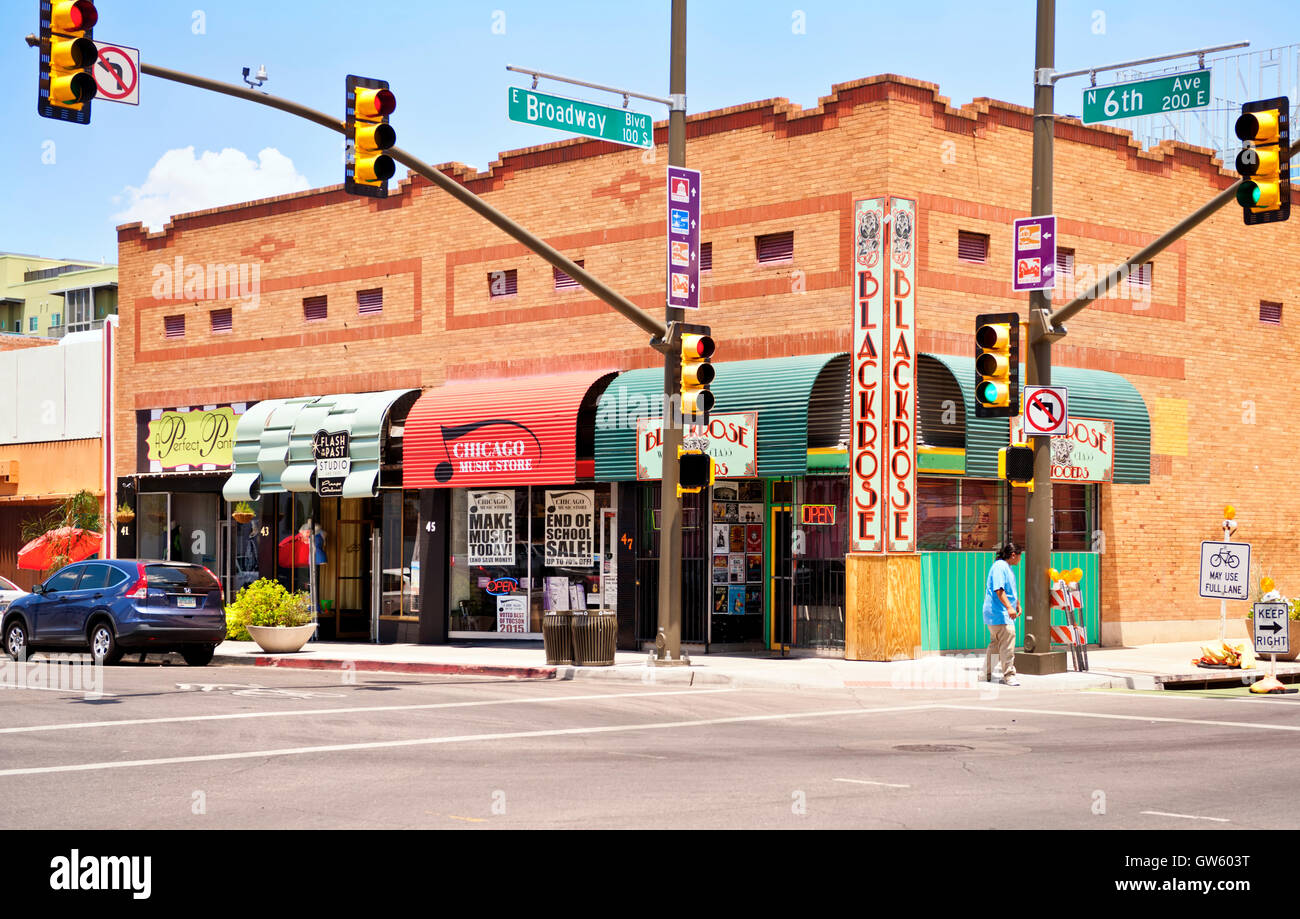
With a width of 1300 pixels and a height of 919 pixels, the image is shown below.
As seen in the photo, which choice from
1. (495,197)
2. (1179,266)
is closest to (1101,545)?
(1179,266)

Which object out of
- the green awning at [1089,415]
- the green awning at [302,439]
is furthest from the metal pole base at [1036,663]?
the green awning at [302,439]

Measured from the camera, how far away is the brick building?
2370 cm


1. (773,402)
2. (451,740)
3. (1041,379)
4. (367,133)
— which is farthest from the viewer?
(773,402)

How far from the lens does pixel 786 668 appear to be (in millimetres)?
21578

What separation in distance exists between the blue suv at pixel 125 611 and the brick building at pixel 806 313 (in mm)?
5153

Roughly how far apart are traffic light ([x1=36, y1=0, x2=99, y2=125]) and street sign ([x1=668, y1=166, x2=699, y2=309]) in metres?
9.56

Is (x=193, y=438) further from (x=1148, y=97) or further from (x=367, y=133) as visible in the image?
(x=1148, y=97)

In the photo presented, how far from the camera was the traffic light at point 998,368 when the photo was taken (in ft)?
62.1

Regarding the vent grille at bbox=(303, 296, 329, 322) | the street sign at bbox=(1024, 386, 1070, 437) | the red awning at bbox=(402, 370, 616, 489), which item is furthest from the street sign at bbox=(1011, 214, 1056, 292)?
the vent grille at bbox=(303, 296, 329, 322)

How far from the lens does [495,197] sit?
28266 millimetres

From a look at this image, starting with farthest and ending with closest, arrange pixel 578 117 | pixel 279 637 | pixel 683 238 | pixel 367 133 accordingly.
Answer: pixel 279 637 → pixel 683 238 → pixel 578 117 → pixel 367 133

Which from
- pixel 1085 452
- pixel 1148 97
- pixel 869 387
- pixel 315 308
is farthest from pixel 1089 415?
pixel 315 308

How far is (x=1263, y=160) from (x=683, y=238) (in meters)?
8.43

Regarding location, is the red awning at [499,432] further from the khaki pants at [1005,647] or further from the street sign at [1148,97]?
the street sign at [1148,97]
